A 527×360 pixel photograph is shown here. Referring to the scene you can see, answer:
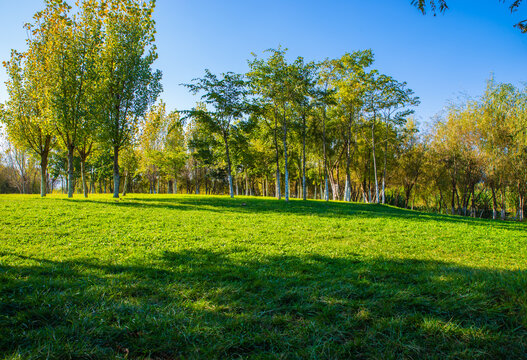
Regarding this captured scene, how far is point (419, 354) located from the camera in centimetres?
303

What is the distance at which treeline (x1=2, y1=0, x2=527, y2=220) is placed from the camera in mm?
20656

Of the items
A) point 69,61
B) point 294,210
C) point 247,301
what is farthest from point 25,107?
point 247,301

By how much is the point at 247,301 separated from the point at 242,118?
83.3 feet

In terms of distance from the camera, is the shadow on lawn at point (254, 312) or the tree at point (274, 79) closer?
the shadow on lawn at point (254, 312)

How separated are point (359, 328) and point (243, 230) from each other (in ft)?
24.4

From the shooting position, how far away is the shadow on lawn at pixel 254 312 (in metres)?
3.08

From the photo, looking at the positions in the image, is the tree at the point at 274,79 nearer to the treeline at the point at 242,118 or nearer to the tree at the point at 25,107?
the treeline at the point at 242,118

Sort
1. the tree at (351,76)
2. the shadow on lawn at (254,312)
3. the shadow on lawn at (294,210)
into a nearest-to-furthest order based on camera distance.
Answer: the shadow on lawn at (254,312), the shadow on lawn at (294,210), the tree at (351,76)

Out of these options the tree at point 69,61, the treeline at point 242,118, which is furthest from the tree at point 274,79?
the tree at point 69,61

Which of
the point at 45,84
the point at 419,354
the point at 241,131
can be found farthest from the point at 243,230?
the point at 45,84

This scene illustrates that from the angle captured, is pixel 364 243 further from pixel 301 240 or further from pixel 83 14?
pixel 83 14

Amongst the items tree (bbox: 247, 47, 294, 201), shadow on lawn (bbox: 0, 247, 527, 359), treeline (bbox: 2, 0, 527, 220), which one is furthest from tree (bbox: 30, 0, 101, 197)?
shadow on lawn (bbox: 0, 247, 527, 359)

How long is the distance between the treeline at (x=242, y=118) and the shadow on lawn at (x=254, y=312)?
1875 cm

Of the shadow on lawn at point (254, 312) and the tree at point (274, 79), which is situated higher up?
the tree at point (274, 79)
